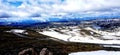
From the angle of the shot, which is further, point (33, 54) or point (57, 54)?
point (57, 54)

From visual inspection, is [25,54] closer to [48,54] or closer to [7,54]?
[48,54]

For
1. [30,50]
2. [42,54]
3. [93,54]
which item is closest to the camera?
Result: [42,54]

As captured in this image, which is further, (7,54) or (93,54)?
(93,54)

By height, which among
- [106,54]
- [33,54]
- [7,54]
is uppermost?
[33,54]

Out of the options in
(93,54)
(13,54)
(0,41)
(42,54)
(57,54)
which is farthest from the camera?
(0,41)

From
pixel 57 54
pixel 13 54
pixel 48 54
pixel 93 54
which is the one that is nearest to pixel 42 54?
pixel 48 54

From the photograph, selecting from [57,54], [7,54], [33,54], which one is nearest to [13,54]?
[7,54]

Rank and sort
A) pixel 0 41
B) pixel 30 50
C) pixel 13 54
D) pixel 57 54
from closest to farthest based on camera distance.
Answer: pixel 30 50, pixel 13 54, pixel 57 54, pixel 0 41

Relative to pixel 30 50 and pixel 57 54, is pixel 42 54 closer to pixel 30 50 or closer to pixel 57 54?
pixel 30 50

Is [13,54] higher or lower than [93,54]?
higher
